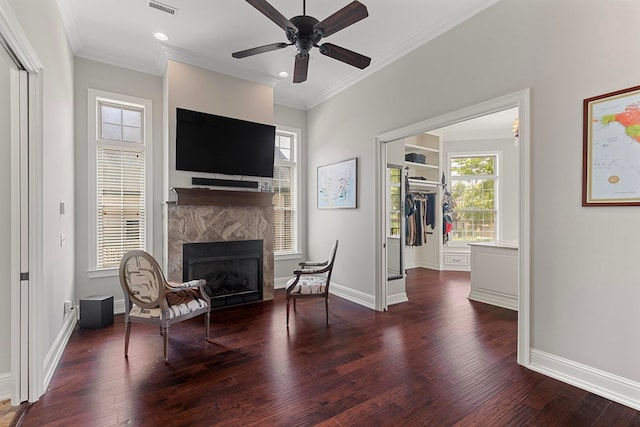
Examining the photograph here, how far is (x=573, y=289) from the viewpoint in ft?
7.56

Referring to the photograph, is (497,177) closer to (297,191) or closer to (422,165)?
(422,165)

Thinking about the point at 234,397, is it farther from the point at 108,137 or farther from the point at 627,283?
the point at 108,137

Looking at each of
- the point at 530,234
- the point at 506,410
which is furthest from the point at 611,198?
the point at 506,410

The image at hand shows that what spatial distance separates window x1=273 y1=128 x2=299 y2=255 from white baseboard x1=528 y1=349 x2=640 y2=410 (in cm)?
→ 383

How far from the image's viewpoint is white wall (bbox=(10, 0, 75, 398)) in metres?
2.19

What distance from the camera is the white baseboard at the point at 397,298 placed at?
170 inches

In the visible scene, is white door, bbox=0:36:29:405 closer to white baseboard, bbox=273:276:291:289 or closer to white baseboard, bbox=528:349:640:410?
white baseboard, bbox=273:276:291:289

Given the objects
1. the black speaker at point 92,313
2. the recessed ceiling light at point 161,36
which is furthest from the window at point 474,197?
the black speaker at point 92,313

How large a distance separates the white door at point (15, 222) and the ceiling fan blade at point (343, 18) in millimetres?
2171

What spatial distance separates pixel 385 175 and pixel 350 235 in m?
1.07

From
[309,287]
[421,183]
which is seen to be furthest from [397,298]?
[421,183]

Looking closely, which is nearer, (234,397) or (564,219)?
(234,397)

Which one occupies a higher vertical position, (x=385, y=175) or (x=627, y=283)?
(x=385, y=175)

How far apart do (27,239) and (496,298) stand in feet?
17.2
